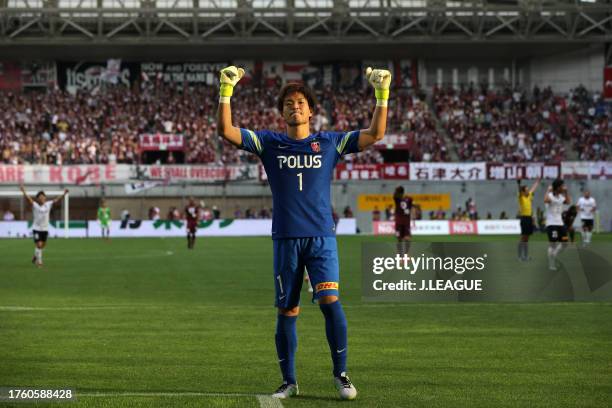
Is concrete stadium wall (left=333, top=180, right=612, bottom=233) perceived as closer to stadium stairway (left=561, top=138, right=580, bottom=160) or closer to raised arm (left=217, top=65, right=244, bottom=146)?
stadium stairway (left=561, top=138, right=580, bottom=160)

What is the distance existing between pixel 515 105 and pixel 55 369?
219 feet

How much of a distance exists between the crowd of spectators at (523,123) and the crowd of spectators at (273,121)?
7cm

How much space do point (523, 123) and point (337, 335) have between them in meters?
65.2

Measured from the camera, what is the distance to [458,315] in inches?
632

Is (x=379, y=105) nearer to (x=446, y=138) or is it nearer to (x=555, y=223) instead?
(x=555, y=223)

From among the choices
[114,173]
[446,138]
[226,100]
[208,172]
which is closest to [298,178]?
[226,100]

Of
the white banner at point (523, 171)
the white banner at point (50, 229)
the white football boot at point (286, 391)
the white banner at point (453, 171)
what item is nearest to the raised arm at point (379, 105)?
the white football boot at point (286, 391)

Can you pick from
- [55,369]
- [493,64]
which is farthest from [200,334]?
[493,64]

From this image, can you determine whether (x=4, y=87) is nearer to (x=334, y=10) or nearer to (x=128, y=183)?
(x=128, y=183)

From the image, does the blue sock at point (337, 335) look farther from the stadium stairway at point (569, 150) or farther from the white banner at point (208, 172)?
the stadium stairway at point (569, 150)

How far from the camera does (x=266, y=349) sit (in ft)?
39.3

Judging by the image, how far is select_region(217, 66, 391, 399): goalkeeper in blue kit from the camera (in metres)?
8.39

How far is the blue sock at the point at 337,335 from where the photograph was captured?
845 centimetres

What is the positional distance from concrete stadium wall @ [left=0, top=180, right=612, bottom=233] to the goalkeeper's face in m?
56.1
